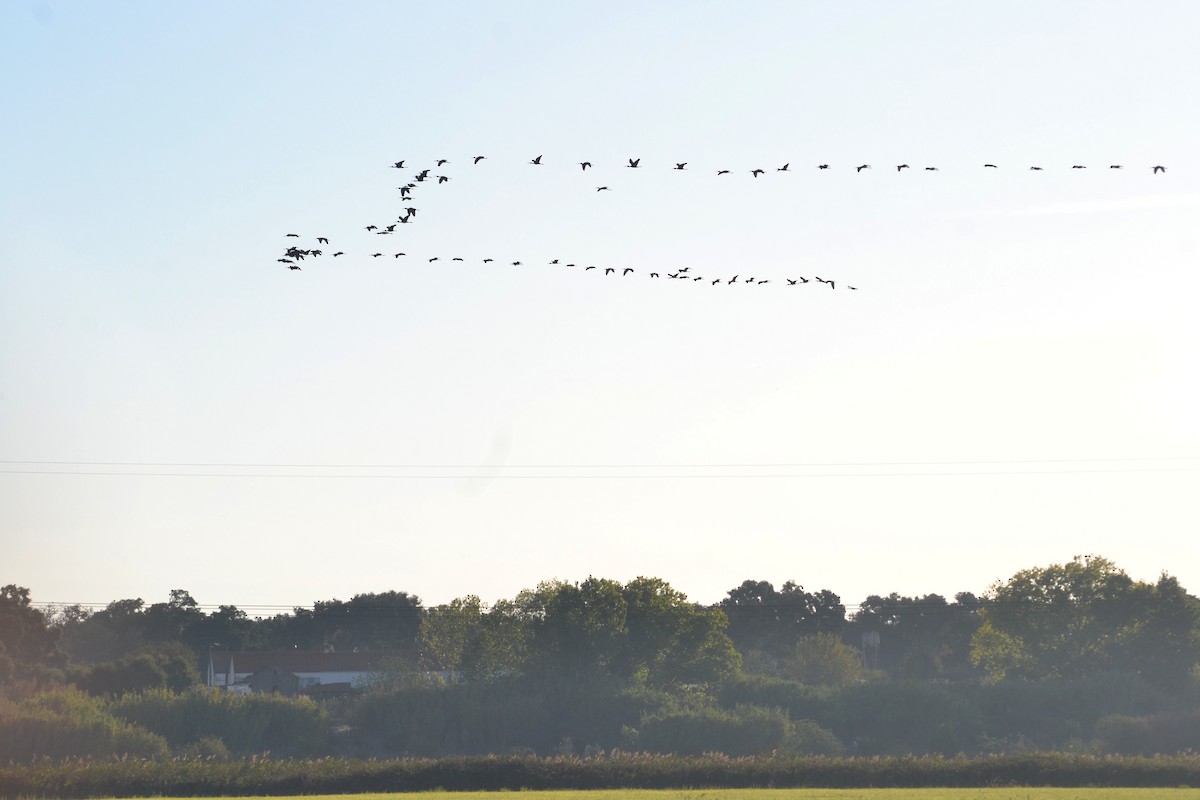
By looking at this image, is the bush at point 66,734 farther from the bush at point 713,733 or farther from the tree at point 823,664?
the tree at point 823,664

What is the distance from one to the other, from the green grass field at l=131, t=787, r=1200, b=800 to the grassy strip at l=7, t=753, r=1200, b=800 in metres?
2.98

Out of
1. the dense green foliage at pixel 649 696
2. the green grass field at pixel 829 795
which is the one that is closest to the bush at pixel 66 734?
the dense green foliage at pixel 649 696

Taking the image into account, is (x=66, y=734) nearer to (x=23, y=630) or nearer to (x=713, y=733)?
(x=713, y=733)

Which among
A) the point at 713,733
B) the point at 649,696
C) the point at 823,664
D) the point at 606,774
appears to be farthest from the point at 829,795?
the point at 823,664

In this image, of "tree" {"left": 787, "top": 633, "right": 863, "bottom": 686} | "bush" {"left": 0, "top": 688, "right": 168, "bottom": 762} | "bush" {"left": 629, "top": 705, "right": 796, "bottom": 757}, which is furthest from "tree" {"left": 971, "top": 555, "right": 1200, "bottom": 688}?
"bush" {"left": 0, "top": 688, "right": 168, "bottom": 762}

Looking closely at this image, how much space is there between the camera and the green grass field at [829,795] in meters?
59.6

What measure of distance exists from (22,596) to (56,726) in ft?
226

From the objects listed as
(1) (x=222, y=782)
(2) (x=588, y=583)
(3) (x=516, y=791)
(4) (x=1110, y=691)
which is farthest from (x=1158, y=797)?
(2) (x=588, y=583)

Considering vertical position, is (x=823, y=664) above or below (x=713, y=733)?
above

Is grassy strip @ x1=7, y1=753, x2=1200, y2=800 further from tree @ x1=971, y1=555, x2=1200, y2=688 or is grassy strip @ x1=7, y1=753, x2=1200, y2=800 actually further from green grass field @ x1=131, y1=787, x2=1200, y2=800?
tree @ x1=971, y1=555, x2=1200, y2=688

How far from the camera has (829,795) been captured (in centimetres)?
6212

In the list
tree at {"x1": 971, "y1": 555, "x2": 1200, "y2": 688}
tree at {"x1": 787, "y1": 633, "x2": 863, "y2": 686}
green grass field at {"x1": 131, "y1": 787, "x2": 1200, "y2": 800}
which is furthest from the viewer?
tree at {"x1": 787, "y1": 633, "x2": 863, "y2": 686}

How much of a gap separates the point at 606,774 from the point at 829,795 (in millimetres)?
13317

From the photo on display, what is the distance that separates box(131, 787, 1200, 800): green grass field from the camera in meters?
59.6
